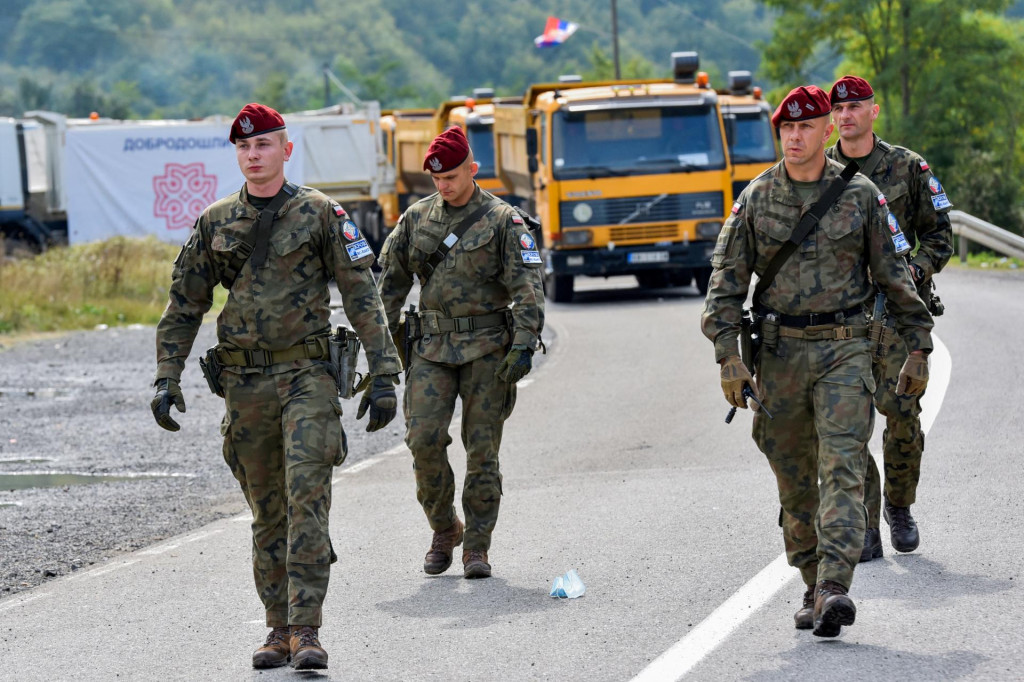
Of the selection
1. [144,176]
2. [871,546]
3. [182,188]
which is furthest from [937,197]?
[144,176]

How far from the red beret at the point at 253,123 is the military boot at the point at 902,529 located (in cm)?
319

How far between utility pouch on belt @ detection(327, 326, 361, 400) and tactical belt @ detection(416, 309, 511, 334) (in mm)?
1430

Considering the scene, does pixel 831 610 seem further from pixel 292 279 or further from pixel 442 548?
pixel 442 548

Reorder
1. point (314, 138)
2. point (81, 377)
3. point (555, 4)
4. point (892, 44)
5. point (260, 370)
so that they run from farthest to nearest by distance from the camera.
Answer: point (555, 4)
point (892, 44)
point (314, 138)
point (81, 377)
point (260, 370)

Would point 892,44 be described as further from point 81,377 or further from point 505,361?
point 505,361

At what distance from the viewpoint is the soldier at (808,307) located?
5.87 meters

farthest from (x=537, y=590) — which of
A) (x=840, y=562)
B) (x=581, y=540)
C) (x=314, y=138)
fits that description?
(x=314, y=138)

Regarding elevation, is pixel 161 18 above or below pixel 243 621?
above

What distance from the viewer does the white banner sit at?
1222 inches

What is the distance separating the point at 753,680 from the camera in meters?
5.24

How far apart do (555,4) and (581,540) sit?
13765 cm

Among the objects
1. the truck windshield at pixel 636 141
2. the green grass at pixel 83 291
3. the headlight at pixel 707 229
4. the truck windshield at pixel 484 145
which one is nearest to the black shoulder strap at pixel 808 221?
the green grass at pixel 83 291

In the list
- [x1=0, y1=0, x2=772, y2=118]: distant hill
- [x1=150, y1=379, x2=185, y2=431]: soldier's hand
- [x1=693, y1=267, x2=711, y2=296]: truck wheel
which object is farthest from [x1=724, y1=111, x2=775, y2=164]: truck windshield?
[x1=0, y1=0, x2=772, y2=118]: distant hill

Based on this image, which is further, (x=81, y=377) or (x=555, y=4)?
(x=555, y=4)
